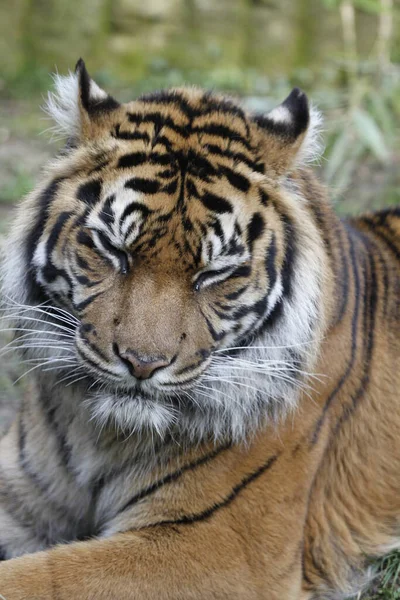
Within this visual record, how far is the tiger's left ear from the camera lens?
2.32 m

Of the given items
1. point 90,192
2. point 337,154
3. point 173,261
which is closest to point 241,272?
point 173,261

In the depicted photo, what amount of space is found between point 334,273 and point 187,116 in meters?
0.58

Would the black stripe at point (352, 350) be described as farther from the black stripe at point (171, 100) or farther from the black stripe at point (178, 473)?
the black stripe at point (171, 100)

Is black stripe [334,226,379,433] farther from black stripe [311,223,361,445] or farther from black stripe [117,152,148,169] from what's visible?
black stripe [117,152,148,169]

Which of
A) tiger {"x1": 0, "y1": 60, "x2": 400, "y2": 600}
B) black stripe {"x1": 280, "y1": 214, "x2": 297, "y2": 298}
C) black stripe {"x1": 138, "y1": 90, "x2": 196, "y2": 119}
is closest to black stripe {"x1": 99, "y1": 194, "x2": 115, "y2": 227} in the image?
tiger {"x1": 0, "y1": 60, "x2": 400, "y2": 600}

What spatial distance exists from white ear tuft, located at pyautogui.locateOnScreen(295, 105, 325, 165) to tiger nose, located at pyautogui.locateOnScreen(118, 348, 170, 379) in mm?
682

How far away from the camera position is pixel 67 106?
7.61ft

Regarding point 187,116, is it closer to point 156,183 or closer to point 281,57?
point 156,183

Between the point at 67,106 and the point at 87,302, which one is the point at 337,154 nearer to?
the point at 67,106

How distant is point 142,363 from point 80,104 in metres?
0.69

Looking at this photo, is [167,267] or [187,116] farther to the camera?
[187,116]

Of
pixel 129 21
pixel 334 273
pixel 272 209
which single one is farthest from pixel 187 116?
pixel 129 21

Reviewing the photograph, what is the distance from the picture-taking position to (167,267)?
212cm

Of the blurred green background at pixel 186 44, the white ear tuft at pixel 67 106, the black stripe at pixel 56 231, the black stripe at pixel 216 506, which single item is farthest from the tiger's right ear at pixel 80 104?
the blurred green background at pixel 186 44
